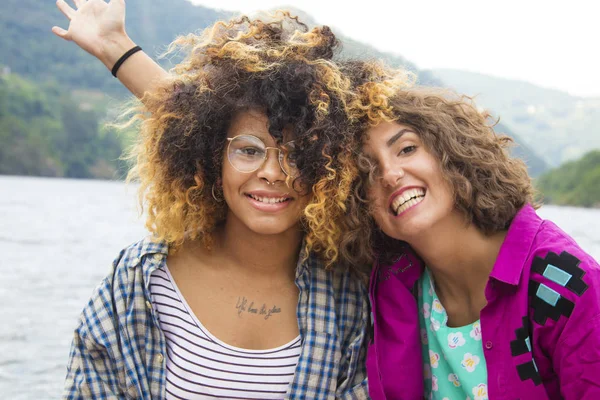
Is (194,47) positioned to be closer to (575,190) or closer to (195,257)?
(195,257)

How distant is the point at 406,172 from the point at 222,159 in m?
0.98

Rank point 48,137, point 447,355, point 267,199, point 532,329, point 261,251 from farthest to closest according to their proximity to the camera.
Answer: point 48,137 < point 261,251 < point 267,199 < point 447,355 < point 532,329

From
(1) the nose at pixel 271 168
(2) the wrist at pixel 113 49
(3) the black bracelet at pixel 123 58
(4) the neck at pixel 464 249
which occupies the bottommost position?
(4) the neck at pixel 464 249

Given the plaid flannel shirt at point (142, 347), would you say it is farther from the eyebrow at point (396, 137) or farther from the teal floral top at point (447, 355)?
the eyebrow at point (396, 137)

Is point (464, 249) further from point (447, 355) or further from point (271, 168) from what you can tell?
point (271, 168)

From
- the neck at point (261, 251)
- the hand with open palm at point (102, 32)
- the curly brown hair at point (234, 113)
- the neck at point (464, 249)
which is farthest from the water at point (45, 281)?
the neck at point (464, 249)

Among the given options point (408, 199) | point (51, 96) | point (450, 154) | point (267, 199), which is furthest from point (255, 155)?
point (51, 96)

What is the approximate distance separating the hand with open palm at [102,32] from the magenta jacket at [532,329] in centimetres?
247

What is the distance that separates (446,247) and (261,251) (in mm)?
998

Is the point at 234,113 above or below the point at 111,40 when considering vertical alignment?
below

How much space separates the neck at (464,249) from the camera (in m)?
3.18

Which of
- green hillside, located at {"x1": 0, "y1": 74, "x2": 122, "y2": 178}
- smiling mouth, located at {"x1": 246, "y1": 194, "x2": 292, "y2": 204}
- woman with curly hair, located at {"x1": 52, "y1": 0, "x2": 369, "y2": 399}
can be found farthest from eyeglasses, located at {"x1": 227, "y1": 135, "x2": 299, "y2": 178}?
green hillside, located at {"x1": 0, "y1": 74, "x2": 122, "y2": 178}

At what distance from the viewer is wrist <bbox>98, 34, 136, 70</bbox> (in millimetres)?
4211

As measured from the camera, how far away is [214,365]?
3207 millimetres
